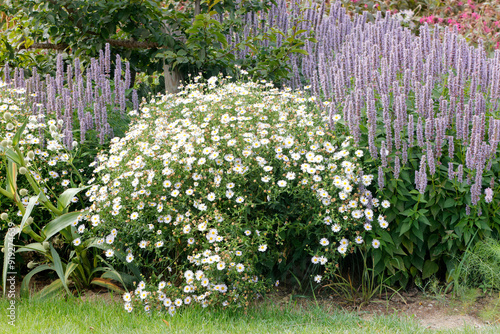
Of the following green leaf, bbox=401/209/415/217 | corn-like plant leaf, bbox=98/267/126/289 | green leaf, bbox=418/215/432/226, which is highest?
green leaf, bbox=401/209/415/217

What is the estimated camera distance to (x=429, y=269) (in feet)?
12.2

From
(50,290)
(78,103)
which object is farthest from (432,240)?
(78,103)

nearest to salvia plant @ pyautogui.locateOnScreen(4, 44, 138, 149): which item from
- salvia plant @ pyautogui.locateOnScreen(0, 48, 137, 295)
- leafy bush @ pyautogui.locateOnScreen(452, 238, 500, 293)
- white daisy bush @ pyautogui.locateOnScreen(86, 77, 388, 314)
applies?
salvia plant @ pyautogui.locateOnScreen(0, 48, 137, 295)

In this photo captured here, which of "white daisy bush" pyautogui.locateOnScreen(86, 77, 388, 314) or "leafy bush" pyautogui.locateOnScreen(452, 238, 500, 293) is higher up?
"white daisy bush" pyautogui.locateOnScreen(86, 77, 388, 314)

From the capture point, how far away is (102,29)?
5.73 metres

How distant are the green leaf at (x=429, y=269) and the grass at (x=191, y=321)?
1.56 feet

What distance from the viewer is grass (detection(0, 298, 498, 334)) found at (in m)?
3.03

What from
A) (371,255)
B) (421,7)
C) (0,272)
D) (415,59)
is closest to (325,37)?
(415,59)

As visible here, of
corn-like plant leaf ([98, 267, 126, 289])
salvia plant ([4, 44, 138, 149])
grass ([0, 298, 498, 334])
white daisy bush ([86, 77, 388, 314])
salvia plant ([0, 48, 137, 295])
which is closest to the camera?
grass ([0, 298, 498, 334])

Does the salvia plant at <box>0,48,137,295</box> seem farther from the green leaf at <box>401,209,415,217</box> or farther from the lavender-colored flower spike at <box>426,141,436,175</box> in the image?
the lavender-colored flower spike at <box>426,141,436,175</box>

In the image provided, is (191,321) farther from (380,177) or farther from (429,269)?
(429,269)

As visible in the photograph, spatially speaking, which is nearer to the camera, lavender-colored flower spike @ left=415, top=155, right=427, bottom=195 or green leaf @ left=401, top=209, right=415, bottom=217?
lavender-colored flower spike @ left=415, top=155, right=427, bottom=195

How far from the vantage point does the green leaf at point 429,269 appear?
3699 millimetres

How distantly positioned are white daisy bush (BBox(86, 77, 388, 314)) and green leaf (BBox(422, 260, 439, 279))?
502 mm
